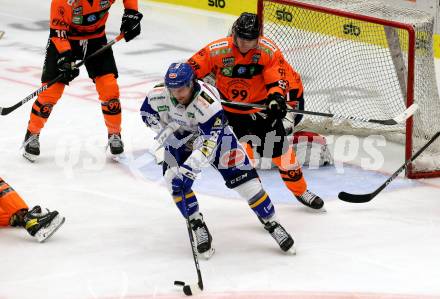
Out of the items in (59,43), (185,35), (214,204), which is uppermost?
(59,43)

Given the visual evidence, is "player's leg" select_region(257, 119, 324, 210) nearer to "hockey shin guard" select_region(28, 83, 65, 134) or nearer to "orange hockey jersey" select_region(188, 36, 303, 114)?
"orange hockey jersey" select_region(188, 36, 303, 114)

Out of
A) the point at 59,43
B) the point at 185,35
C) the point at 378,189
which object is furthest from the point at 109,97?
the point at 185,35

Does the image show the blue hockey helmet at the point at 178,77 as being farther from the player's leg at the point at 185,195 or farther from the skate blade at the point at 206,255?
the skate blade at the point at 206,255

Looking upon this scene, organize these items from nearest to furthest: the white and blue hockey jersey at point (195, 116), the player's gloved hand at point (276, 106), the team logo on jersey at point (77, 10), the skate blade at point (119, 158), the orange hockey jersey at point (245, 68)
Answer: the white and blue hockey jersey at point (195, 116)
the player's gloved hand at point (276, 106)
the orange hockey jersey at point (245, 68)
the team logo on jersey at point (77, 10)
the skate blade at point (119, 158)

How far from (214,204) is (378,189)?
95cm

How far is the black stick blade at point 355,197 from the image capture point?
5.09 m

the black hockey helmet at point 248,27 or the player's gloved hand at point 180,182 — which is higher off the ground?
the black hockey helmet at point 248,27

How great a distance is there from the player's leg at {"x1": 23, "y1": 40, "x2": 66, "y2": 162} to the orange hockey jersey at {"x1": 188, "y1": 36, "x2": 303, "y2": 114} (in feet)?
4.08

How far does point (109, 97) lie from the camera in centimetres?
603

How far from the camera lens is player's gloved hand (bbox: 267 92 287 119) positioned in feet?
16.0

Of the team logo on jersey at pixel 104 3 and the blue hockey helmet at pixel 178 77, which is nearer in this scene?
the blue hockey helmet at pixel 178 77

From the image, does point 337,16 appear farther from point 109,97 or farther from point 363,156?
point 109,97

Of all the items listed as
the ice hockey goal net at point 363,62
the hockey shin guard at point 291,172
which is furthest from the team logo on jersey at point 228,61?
the ice hockey goal net at point 363,62

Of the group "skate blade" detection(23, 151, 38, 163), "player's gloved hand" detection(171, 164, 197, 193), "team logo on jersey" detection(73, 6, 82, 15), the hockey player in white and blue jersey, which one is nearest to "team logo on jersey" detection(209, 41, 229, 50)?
the hockey player in white and blue jersey
